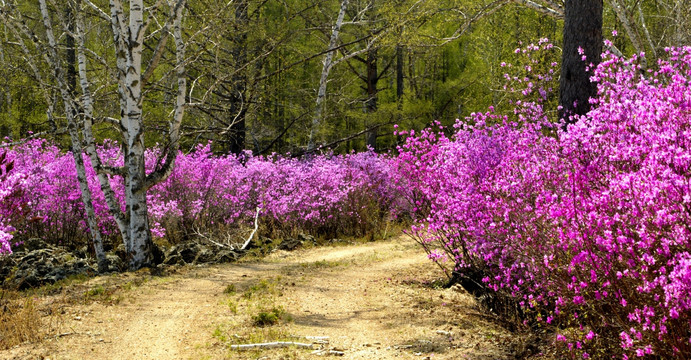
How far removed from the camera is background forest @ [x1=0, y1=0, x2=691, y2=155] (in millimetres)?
13633

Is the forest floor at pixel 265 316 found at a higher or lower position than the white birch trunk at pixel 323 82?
lower

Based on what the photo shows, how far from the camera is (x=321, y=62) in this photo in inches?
825

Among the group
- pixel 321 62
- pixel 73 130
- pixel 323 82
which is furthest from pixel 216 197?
pixel 321 62

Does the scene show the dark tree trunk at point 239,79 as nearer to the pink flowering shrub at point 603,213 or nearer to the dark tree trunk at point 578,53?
the dark tree trunk at point 578,53

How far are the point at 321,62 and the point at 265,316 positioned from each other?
50.8 ft

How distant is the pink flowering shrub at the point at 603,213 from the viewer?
3318 mm

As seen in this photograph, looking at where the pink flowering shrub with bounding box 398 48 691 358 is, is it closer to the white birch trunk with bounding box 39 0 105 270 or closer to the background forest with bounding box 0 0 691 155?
the white birch trunk with bounding box 39 0 105 270

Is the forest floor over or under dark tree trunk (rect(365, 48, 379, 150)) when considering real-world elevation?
under

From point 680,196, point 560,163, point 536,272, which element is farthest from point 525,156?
point 680,196

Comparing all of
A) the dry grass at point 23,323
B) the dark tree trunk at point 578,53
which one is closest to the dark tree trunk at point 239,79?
the dry grass at point 23,323

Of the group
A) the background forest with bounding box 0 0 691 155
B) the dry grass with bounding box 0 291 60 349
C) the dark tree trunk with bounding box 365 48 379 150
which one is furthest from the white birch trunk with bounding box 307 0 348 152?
the dry grass with bounding box 0 291 60 349

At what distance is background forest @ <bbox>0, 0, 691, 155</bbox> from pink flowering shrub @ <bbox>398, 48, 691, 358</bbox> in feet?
21.5

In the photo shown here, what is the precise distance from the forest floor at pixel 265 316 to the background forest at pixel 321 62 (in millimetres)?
4425

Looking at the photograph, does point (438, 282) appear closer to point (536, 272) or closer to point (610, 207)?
point (536, 272)
